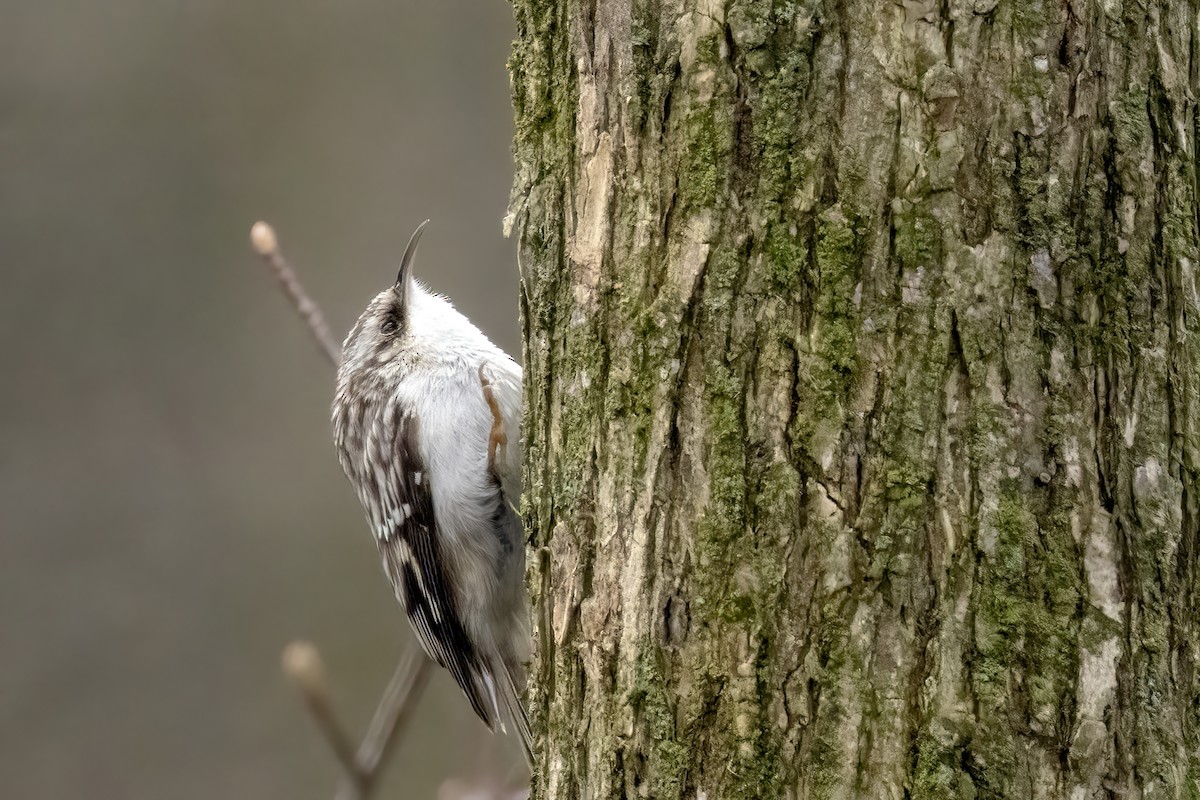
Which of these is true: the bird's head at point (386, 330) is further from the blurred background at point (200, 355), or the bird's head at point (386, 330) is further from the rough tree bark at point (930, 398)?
the blurred background at point (200, 355)

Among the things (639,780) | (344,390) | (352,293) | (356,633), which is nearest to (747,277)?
(639,780)

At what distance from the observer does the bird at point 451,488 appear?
2992 mm

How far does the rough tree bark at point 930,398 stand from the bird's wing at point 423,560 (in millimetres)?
1644

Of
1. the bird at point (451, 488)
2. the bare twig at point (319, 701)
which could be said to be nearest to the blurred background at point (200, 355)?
the bird at point (451, 488)

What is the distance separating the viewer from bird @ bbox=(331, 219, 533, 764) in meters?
2.99

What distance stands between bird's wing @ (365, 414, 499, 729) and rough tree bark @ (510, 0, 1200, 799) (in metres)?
1.64

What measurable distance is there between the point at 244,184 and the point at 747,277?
6531 mm

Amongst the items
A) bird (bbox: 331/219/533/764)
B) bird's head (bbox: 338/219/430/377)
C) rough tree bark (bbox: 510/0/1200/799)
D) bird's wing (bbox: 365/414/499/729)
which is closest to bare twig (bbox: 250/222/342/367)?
bird (bbox: 331/219/533/764)

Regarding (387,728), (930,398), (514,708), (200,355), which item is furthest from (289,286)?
(200,355)

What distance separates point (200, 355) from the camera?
737cm

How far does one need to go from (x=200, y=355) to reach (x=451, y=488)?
4822 mm

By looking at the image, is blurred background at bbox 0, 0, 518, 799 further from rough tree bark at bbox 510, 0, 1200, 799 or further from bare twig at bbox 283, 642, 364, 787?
rough tree bark at bbox 510, 0, 1200, 799

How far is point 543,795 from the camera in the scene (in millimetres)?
1785

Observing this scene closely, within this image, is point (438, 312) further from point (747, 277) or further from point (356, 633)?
point (356, 633)
